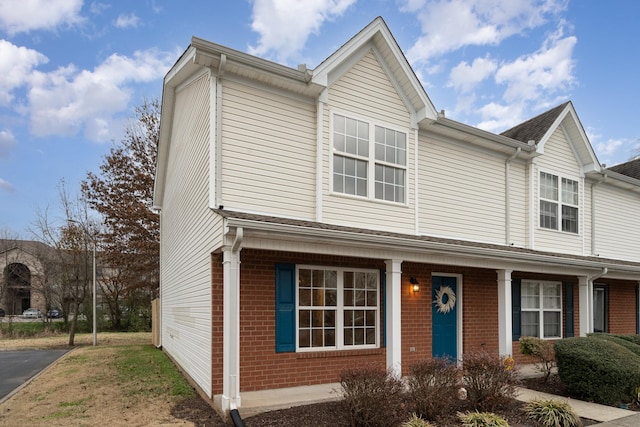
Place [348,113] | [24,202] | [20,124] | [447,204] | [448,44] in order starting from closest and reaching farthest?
[348,113]
[447,204]
[448,44]
[24,202]
[20,124]

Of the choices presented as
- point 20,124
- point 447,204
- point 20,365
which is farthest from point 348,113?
point 20,124

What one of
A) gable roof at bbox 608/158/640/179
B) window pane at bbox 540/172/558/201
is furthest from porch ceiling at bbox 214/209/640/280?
gable roof at bbox 608/158/640/179

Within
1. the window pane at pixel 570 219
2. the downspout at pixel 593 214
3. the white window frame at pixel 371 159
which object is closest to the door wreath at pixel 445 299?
the white window frame at pixel 371 159

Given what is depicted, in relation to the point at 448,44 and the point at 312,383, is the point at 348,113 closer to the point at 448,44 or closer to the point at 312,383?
the point at 312,383

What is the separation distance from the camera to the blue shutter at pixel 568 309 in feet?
39.7

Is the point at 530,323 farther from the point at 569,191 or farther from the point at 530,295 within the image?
the point at 569,191

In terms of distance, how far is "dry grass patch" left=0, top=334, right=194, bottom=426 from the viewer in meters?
6.62

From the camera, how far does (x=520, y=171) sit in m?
11.7

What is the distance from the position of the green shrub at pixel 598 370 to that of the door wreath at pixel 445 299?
242 cm

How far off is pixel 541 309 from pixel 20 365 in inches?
607

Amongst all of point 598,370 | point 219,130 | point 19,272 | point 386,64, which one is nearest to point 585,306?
point 598,370

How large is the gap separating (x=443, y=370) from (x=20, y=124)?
128ft

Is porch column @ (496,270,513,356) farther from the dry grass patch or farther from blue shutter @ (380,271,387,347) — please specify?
the dry grass patch

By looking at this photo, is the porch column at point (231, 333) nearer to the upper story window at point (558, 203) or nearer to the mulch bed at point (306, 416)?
the mulch bed at point (306, 416)
